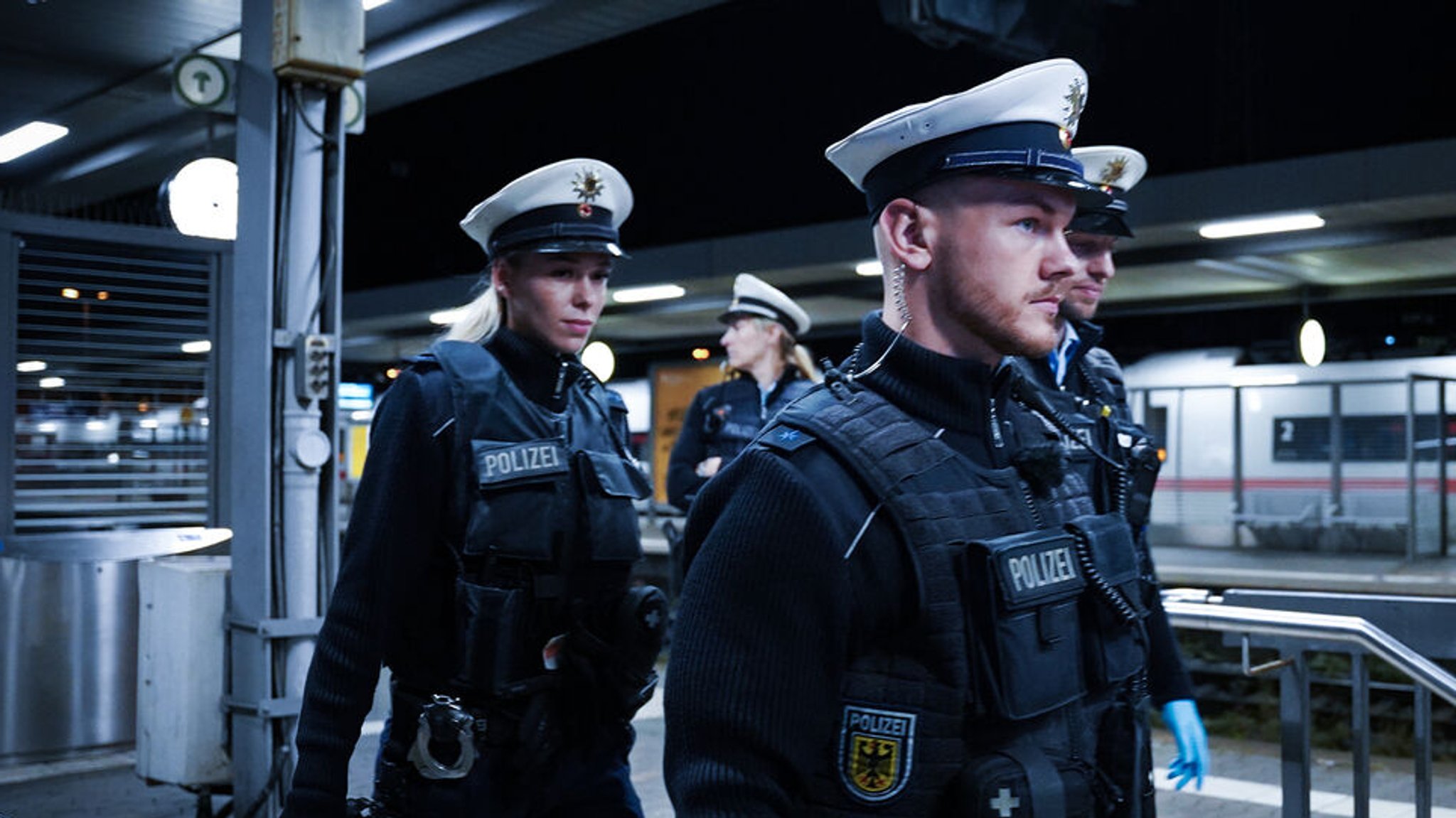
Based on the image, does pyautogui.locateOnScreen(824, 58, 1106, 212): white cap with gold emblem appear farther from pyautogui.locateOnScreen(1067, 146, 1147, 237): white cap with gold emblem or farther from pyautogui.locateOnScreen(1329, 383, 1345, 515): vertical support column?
pyautogui.locateOnScreen(1329, 383, 1345, 515): vertical support column

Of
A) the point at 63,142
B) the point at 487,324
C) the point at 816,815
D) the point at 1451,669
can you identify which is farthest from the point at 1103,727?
the point at 63,142

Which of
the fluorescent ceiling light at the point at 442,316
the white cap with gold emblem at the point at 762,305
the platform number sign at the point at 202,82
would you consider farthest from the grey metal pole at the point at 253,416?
the fluorescent ceiling light at the point at 442,316

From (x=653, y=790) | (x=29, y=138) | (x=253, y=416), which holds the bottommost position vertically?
(x=653, y=790)

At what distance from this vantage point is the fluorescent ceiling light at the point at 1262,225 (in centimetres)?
1062

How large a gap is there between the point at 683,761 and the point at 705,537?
10.6 inches

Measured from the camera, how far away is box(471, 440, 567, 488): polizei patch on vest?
111 inches

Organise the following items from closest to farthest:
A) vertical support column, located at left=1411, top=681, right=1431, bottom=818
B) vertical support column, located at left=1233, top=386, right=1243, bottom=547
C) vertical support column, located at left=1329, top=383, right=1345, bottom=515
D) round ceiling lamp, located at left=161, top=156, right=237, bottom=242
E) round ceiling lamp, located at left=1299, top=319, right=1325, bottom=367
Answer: vertical support column, located at left=1411, top=681, right=1431, bottom=818 → round ceiling lamp, located at left=161, top=156, right=237, bottom=242 → vertical support column, located at left=1329, top=383, right=1345, bottom=515 → vertical support column, located at left=1233, top=386, right=1243, bottom=547 → round ceiling lamp, located at left=1299, top=319, right=1325, bottom=367

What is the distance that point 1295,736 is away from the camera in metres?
3.49

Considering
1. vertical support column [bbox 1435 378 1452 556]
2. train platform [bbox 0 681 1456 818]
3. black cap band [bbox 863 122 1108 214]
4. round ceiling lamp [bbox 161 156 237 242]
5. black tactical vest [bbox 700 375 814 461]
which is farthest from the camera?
vertical support column [bbox 1435 378 1452 556]

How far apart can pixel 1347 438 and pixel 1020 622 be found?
12351 mm

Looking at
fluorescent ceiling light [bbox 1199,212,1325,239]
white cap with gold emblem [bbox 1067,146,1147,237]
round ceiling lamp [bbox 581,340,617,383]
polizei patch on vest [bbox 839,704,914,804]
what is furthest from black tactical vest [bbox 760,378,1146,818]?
round ceiling lamp [bbox 581,340,617,383]

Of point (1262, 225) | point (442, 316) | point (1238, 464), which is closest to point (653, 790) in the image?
point (1262, 225)

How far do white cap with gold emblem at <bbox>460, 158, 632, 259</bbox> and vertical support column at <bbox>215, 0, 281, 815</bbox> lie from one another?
1.87 m

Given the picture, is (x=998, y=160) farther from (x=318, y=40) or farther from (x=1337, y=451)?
(x=1337, y=451)
